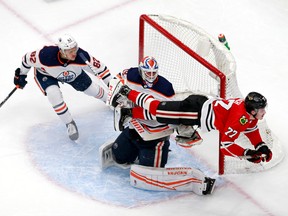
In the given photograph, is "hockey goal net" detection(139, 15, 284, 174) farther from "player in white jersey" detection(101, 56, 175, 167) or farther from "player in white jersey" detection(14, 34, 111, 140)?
"player in white jersey" detection(14, 34, 111, 140)

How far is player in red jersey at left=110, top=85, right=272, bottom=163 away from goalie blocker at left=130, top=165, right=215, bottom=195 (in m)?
0.38

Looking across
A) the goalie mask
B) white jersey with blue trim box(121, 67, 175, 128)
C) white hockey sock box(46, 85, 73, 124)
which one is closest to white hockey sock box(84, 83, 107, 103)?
white hockey sock box(46, 85, 73, 124)

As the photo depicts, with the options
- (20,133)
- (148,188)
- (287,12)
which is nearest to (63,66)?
(20,133)

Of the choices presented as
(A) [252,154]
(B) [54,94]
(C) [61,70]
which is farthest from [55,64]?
(A) [252,154]

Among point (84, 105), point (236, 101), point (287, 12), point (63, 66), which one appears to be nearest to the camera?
point (236, 101)

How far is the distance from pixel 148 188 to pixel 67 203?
0.52 meters

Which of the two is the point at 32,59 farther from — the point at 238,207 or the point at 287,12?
the point at 287,12

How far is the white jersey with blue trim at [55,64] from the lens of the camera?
566 centimetres

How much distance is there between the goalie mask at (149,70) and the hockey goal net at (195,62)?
1.23ft

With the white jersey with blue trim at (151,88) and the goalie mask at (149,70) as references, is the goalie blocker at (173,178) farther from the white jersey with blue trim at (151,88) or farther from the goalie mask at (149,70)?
the goalie mask at (149,70)

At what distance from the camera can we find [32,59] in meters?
5.70

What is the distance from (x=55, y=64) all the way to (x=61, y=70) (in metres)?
0.07

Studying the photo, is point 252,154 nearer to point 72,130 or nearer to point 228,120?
point 228,120

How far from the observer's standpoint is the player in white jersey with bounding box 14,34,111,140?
18.5 feet
